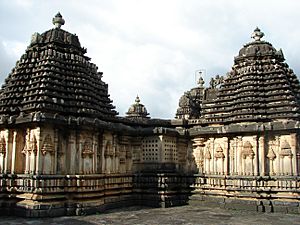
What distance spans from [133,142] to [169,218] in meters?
6.18

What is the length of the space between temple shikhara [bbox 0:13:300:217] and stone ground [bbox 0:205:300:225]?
0.81 meters

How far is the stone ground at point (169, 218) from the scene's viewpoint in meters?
14.2

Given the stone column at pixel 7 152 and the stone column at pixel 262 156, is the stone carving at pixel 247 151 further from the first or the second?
the stone column at pixel 7 152

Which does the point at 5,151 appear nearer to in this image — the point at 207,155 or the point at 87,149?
the point at 87,149

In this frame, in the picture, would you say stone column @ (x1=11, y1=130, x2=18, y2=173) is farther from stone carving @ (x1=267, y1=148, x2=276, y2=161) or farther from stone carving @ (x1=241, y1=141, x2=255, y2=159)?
stone carving @ (x1=267, y1=148, x2=276, y2=161)

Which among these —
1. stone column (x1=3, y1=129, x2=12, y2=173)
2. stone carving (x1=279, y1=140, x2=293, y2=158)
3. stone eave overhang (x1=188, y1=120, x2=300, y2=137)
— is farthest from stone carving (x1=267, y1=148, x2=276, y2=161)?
stone column (x1=3, y1=129, x2=12, y2=173)

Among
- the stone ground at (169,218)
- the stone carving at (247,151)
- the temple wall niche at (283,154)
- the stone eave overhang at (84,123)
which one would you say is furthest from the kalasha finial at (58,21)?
the temple wall niche at (283,154)

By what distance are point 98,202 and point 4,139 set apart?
520 cm

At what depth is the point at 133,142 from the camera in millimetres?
20641

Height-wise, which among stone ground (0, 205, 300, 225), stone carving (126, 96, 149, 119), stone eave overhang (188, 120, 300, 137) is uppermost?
stone carving (126, 96, 149, 119)

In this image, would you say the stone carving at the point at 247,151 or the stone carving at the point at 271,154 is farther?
the stone carving at the point at 247,151

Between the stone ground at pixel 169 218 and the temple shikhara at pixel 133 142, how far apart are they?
81cm

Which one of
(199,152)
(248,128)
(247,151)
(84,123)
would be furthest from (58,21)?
(247,151)

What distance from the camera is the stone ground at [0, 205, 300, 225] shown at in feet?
46.5
